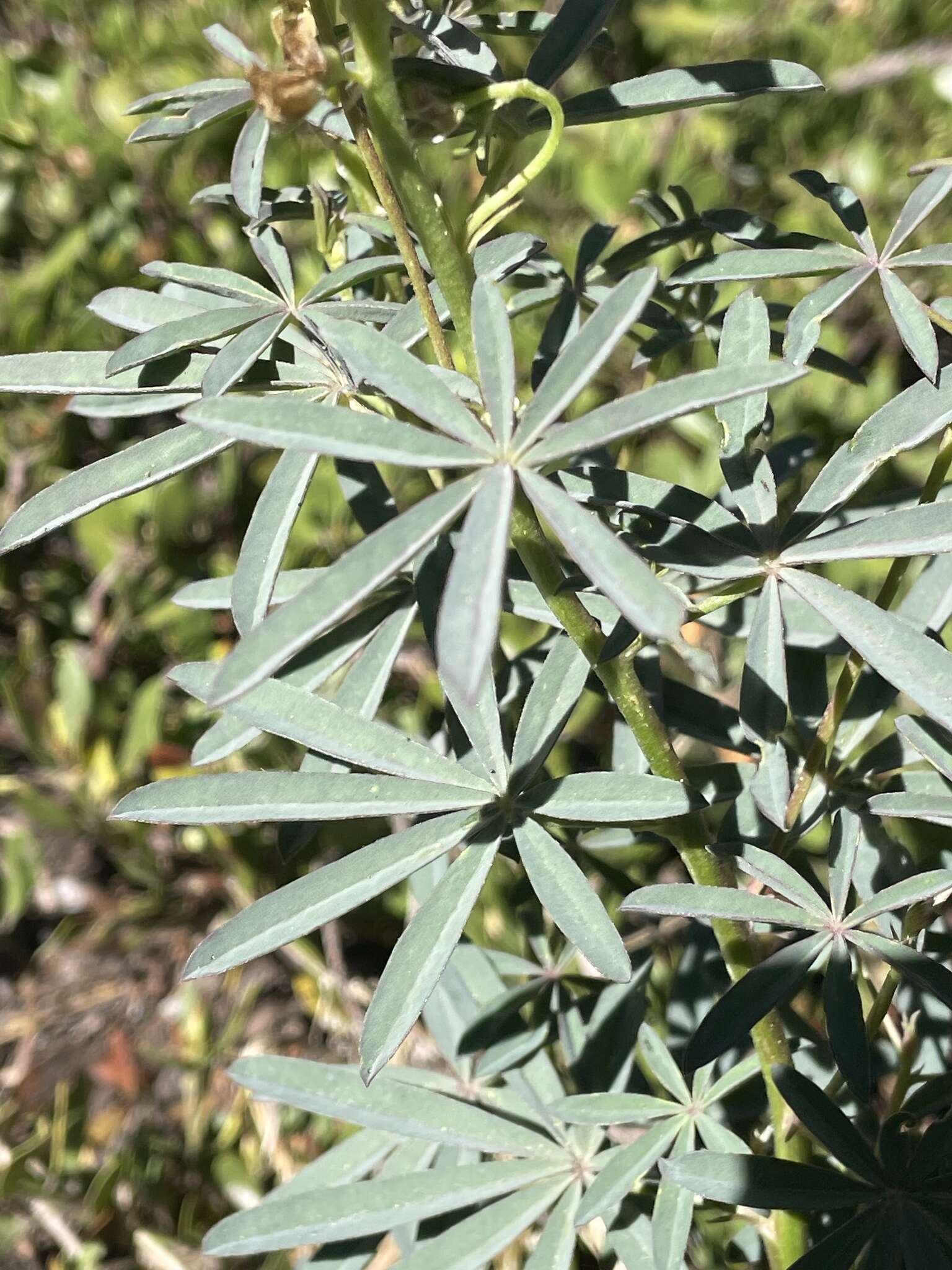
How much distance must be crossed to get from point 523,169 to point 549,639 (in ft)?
1.26

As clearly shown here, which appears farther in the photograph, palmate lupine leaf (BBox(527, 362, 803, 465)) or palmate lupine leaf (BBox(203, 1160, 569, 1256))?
palmate lupine leaf (BBox(203, 1160, 569, 1256))

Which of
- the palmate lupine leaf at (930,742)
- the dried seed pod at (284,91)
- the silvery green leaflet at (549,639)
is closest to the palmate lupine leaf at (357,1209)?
the silvery green leaflet at (549,639)

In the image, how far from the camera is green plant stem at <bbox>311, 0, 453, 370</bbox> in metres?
0.51

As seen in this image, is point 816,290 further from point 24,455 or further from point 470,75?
point 24,455

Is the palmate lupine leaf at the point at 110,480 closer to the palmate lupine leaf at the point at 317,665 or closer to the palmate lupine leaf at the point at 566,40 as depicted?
the palmate lupine leaf at the point at 317,665

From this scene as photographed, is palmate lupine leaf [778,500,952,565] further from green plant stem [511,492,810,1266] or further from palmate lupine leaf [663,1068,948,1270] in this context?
palmate lupine leaf [663,1068,948,1270]

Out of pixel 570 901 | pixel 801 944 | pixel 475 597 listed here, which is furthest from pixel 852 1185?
pixel 475 597

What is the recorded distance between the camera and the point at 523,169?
564 mm

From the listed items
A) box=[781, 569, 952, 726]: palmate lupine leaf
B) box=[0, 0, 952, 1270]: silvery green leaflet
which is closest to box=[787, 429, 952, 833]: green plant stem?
box=[0, 0, 952, 1270]: silvery green leaflet

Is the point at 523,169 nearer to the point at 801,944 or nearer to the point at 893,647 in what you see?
the point at 893,647

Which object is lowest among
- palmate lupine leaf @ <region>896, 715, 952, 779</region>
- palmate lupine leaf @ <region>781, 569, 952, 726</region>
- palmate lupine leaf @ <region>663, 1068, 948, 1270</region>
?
palmate lupine leaf @ <region>663, 1068, 948, 1270</region>

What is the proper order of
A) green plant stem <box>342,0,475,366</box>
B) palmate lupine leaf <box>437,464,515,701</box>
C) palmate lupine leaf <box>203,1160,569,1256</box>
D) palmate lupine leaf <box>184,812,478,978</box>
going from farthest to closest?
palmate lupine leaf <box>203,1160,569,1256</box> < palmate lupine leaf <box>184,812,478,978</box> < green plant stem <box>342,0,475,366</box> < palmate lupine leaf <box>437,464,515,701</box>

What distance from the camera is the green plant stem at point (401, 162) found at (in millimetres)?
490

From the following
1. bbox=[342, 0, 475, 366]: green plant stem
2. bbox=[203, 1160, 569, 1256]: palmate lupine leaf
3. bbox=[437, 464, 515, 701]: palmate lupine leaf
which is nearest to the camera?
bbox=[437, 464, 515, 701]: palmate lupine leaf
